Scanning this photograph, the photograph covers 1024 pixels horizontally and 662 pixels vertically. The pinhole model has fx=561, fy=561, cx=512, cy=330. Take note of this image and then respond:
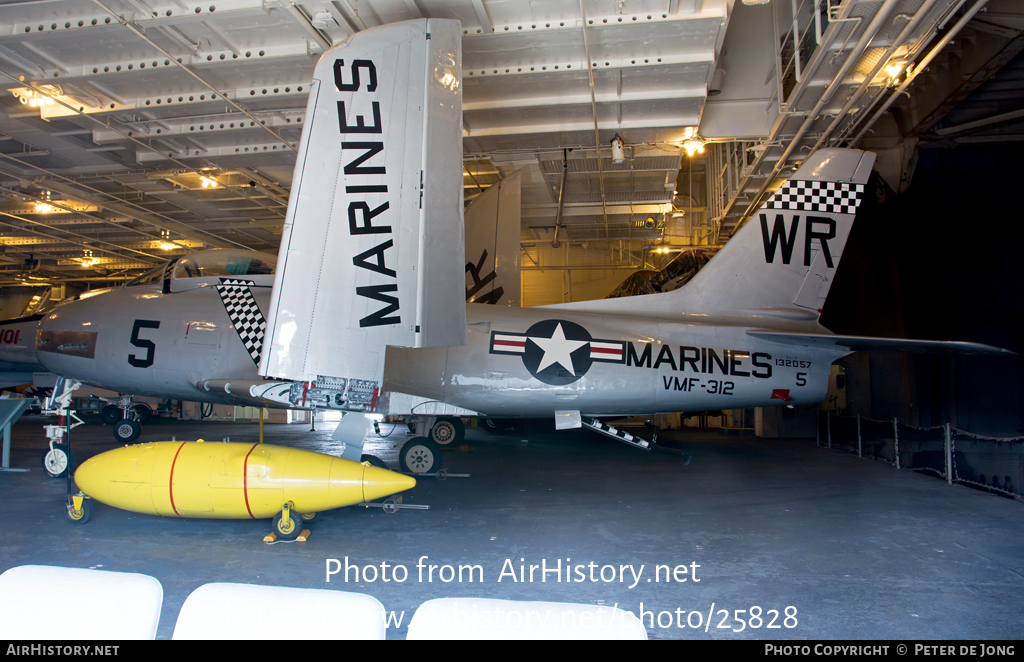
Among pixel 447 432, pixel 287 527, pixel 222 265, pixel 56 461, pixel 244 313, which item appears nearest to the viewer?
pixel 287 527

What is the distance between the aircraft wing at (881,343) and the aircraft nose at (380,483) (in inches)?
210

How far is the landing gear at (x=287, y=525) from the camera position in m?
4.97

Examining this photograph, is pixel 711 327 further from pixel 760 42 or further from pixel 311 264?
pixel 311 264

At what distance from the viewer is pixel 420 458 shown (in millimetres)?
7945

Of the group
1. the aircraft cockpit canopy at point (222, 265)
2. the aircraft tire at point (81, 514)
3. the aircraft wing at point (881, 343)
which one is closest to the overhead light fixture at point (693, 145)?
the aircraft wing at point (881, 343)

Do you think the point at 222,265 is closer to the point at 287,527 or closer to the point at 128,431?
the point at 128,431

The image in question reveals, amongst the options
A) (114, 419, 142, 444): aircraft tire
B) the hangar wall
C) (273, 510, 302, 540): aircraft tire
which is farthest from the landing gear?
the hangar wall

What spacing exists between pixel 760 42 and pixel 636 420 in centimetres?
1229

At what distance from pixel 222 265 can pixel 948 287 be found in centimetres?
1457

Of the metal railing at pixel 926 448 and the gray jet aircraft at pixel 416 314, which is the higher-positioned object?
the gray jet aircraft at pixel 416 314

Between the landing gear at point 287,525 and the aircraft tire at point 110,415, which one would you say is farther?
the aircraft tire at point 110,415

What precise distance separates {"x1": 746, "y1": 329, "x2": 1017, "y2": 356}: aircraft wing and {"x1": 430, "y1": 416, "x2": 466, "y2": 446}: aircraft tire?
20.4ft

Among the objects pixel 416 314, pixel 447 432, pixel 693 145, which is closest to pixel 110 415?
pixel 447 432

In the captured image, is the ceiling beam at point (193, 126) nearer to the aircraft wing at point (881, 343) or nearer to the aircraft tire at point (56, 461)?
the aircraft tire at point (56, 461)
